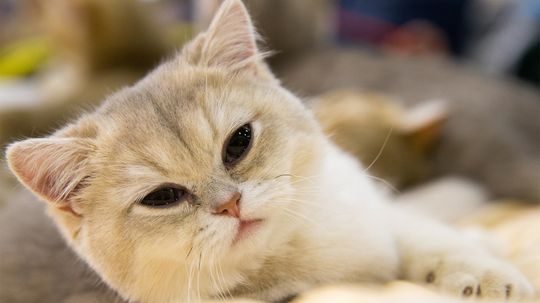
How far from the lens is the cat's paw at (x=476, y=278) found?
3.86ft

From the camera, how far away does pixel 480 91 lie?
2479 mm

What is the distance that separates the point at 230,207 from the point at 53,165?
0.42 m

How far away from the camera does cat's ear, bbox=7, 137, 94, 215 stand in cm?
117

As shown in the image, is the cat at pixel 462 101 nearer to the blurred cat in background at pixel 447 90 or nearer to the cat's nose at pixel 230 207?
the blurred cat in background at pixel 447 90

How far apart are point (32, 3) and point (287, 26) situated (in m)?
1.64

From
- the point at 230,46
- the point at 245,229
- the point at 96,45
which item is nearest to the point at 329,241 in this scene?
the point at 245,229

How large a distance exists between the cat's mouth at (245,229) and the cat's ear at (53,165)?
394 millimetres

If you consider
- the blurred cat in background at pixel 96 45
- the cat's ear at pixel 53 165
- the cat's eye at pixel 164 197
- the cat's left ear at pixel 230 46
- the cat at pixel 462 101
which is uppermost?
the cat at pixel 462 101

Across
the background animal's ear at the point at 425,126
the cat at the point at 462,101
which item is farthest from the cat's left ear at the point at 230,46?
the background animal's ear at the point at 425,126

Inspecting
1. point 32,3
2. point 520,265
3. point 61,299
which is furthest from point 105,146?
point 32,3

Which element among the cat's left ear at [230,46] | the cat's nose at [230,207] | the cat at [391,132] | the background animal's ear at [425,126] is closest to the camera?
the cat's nose at [230,207]

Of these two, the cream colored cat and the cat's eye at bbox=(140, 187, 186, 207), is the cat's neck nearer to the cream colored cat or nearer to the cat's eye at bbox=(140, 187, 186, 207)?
the cream colored cat

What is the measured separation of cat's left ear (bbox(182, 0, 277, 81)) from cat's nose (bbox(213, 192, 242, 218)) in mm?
417

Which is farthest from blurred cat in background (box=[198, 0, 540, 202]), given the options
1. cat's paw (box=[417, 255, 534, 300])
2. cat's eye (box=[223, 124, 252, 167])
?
cat's paw (box=[417, 255, 534, 300])
